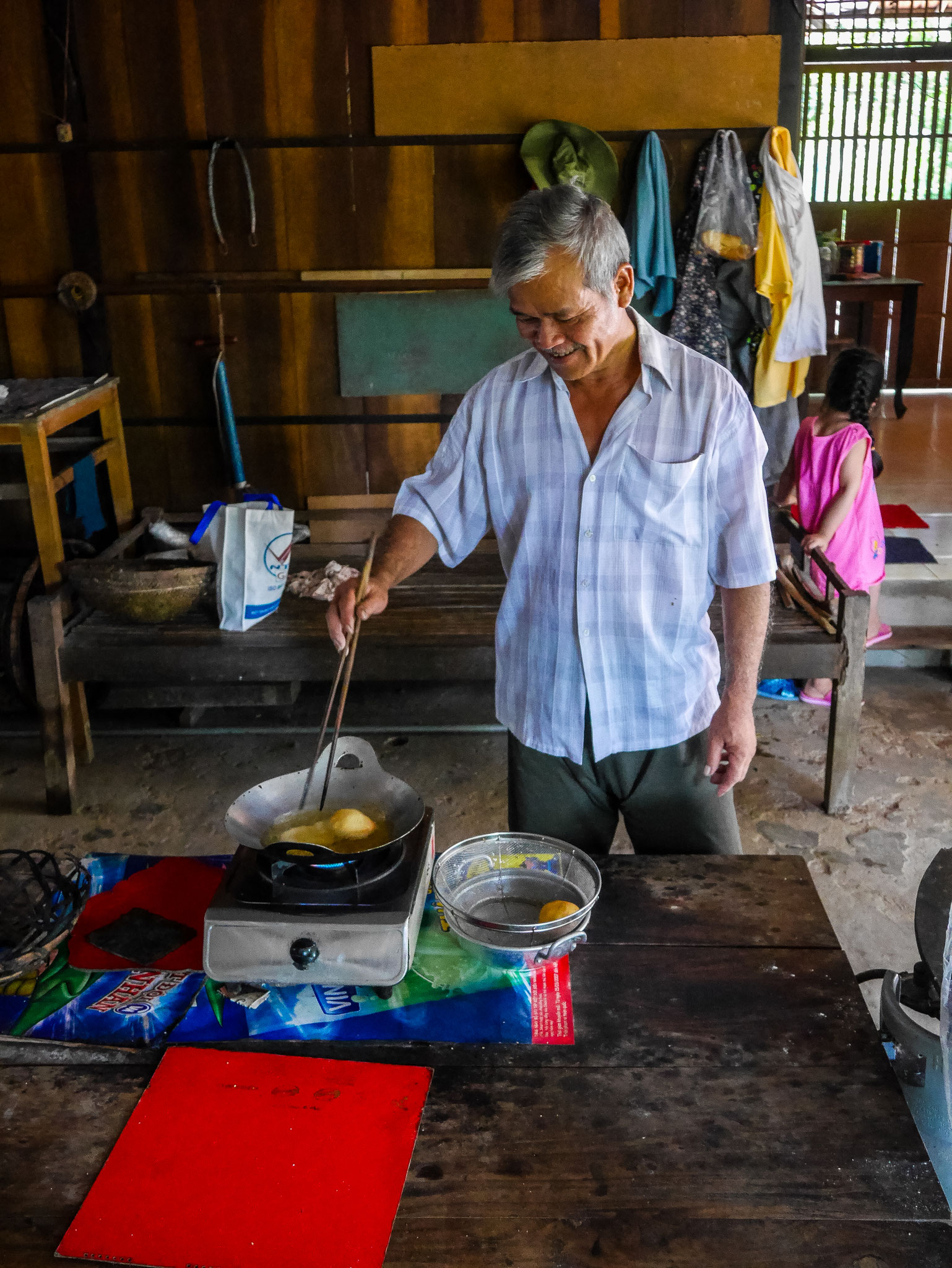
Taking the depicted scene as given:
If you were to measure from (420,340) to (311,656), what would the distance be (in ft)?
6.16

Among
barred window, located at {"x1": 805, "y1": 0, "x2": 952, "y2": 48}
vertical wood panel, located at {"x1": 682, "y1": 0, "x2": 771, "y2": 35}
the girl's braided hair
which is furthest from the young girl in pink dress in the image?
barred window, located at {"x1": 805, "y1": 0, "x2": 952, "y2": 48}

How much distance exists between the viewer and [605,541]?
6.53ft

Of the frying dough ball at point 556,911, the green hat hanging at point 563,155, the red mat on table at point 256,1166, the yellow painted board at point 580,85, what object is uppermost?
the yellow painted board at point 580,85

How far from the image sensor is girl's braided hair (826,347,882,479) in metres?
4.18

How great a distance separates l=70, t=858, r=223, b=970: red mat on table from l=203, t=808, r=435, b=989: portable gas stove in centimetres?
14

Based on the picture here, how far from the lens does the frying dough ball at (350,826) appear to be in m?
1.62

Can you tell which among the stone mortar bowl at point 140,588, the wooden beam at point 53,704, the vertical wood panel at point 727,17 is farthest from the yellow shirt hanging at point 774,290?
the wooden beam at point 53,704

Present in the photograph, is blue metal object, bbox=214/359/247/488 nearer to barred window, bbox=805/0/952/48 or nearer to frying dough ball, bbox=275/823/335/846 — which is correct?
frying dough ball, bbox=275/823/335/846

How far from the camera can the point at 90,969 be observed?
65.6 inches

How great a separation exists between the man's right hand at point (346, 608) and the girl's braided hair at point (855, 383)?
2.79 metres

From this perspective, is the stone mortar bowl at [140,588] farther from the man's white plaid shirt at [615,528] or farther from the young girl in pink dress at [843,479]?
the young girl in pink dress at [843,479]

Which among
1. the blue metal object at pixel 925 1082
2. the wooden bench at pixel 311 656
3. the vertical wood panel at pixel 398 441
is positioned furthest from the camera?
the vertical wood panel at pixel 398 441

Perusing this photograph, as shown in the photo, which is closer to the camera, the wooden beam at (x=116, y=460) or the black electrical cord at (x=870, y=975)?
the black electrical cord at (x=870, y=975)

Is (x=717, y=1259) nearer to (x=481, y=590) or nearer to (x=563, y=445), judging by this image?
(x=563, y=445)
